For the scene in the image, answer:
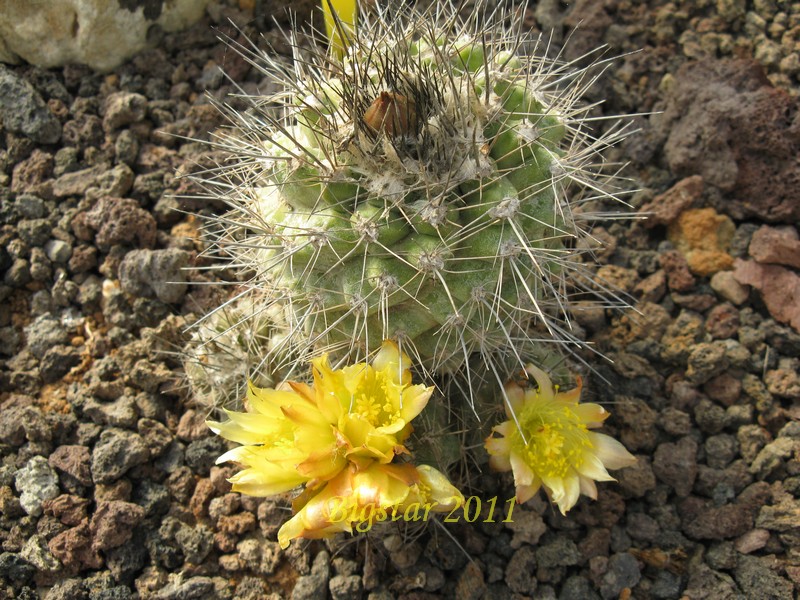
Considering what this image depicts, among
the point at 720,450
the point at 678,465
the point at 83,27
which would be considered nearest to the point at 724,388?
the point at 720,450

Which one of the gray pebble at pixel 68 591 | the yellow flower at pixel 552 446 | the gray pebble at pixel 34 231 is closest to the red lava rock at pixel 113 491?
the gray pebble at pixel 68 591

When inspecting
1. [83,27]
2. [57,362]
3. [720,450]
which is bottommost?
[720,450]

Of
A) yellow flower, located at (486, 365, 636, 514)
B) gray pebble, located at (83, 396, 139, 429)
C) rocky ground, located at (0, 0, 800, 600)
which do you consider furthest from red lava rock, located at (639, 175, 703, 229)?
gray pebble, located at (83, 396, 139, 429)

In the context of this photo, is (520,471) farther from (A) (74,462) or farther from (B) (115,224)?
(B) (115,224)

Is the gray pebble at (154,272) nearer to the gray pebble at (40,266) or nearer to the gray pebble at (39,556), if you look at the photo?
the gray pebble at (40,266)

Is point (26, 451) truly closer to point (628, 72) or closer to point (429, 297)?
point (429, 297)

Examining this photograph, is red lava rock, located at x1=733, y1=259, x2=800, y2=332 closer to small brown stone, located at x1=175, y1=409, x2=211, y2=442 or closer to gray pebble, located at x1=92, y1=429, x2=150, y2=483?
small brown stone, located at x1=175, y1=409, x2=211, y2=442

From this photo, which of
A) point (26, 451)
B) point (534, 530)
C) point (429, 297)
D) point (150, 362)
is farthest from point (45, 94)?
point (534, 530)
